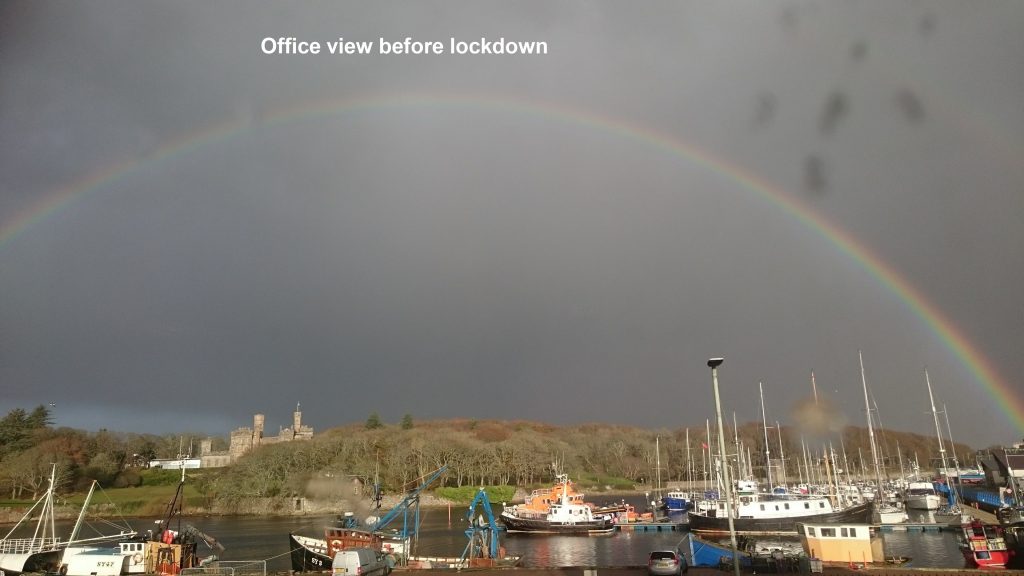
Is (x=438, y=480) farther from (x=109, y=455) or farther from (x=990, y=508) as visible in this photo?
(x=990, y=508)

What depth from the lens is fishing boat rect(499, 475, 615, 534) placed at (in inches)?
2869

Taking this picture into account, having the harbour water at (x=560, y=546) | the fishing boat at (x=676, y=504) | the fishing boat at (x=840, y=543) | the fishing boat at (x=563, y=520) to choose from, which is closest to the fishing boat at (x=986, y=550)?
the fishing boat at (x=840, y=543)

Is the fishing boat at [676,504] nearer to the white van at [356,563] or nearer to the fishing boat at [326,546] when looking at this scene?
the fishing boat at [326,546]

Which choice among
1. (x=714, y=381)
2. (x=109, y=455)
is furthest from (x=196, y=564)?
(x=109, y=455)

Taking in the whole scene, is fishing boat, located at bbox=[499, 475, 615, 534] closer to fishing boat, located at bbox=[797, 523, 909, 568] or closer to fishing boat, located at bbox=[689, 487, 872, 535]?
fishing boat, located at bbox=[689, 487, 872, 535]

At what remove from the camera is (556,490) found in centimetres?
7962

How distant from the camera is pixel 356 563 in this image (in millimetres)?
29453

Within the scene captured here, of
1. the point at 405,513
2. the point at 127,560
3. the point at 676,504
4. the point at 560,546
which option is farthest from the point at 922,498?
the point at 127,560

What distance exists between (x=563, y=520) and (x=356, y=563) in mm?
48548

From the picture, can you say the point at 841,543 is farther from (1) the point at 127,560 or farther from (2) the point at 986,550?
(1) the point at 127,560

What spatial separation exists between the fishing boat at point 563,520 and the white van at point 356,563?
44.5 metres

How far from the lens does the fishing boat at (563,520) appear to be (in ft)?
239

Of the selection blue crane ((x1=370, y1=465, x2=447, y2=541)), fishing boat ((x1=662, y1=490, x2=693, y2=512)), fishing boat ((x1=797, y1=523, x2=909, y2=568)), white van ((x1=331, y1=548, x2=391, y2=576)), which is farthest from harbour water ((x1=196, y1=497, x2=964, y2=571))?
fishing boat ((x1=662, y1=490, x2=693, y2=512))

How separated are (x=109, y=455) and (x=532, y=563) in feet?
411
